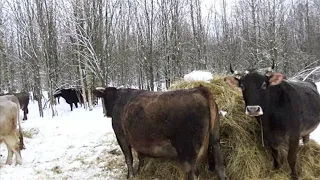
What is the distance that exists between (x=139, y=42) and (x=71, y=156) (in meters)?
18.2

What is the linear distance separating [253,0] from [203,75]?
1073 inches

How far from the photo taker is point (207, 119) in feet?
16.0

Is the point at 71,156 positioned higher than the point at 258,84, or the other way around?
the point at 258,84

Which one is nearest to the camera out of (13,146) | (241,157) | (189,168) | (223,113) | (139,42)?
(189,168)

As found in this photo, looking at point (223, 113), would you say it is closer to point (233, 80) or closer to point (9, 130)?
point (233, 80)

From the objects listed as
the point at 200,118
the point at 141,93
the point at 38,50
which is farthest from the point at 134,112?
the point at 38,50

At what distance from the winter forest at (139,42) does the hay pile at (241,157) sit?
526 cm

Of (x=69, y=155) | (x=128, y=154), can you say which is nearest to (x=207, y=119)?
(x=128, y=154)

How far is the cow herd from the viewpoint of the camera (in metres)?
4.86

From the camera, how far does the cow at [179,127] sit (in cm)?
483

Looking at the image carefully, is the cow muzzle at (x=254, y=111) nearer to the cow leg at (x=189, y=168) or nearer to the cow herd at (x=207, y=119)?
the cow herd at (x=207, y=119)

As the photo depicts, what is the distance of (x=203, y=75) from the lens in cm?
695

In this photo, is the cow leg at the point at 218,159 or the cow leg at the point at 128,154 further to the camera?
the cow leg at the point at 128,154

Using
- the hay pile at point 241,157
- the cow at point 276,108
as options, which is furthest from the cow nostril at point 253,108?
the hay pile at point 241,157
